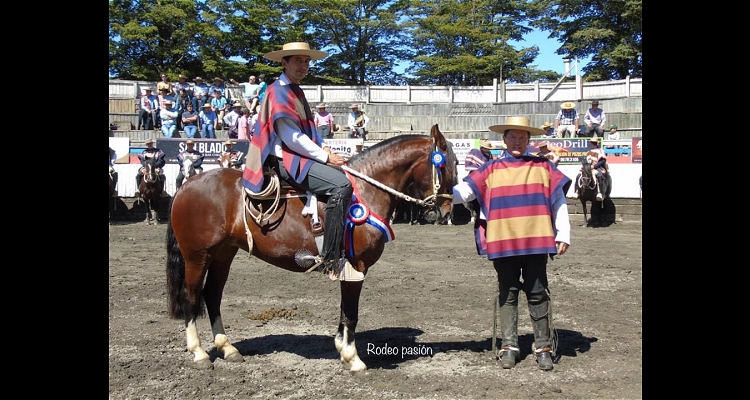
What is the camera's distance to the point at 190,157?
709 inches

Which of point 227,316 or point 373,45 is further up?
point 373,45

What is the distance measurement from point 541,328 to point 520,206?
1.12 meters

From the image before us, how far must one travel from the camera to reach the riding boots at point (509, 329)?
5379mm

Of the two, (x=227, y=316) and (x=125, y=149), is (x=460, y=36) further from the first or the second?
(x=227, y=316)

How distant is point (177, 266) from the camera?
Result: 5.86 metres

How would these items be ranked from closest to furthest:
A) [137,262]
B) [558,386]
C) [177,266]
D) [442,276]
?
[558,386] → [177,266] → [442,276] → [137,262]

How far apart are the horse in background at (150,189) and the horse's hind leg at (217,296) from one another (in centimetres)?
1213

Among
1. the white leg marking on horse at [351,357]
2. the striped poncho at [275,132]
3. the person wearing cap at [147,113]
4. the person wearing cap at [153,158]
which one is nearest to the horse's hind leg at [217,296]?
the striped poncho at [275,132]

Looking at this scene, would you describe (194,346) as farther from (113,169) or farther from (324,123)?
(324,123)

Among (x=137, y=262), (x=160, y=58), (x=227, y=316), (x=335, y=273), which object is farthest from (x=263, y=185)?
(x=160, y=58)

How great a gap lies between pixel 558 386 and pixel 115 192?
633 inches

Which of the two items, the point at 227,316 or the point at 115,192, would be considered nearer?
the point at 227,316

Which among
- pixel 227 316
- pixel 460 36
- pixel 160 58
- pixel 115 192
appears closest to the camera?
pixel 227 316

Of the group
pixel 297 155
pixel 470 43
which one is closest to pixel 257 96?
pixel 297 155
